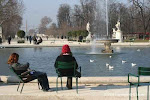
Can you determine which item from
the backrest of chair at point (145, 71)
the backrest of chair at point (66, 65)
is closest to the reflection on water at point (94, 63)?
the backrest of chair at point (66, 65)

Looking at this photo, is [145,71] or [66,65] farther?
[66,65]

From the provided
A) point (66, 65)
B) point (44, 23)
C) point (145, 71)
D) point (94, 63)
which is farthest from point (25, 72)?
point (44, 23)

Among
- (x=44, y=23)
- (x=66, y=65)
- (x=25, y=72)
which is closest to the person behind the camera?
(x=25, y=72)

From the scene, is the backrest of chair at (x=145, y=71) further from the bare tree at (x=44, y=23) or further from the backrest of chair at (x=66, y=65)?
the bare tree at (x=44, y=23)

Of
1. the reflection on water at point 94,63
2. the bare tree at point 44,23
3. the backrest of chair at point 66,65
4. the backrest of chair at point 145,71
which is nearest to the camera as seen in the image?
the backrest of chair at point 145,71

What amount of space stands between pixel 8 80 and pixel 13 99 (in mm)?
1909

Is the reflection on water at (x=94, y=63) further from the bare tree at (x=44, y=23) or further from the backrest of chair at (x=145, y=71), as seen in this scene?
the bare tree at (x=44, y=23)

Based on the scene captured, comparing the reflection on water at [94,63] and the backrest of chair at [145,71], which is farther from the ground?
the backrest of chair at [145,71]

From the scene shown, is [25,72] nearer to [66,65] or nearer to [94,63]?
[66,65]

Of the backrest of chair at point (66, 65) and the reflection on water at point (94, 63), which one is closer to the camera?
the backrest of chair at point (66, 65)

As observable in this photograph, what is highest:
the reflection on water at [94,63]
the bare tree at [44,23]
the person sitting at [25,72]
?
the bare tree at [44,23]

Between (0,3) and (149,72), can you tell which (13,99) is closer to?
(149,72)

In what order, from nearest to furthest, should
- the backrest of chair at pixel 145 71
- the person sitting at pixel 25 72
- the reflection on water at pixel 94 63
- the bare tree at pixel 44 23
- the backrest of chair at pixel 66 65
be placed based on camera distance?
the backrest of chair at pixel 145 71 < the person sitting at pixel 25 72 < the backrest of chair at pixel 66 65 < the reflection on water at pixel 94 63 < the bare tree at pixel 44 23

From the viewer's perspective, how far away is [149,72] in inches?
283
